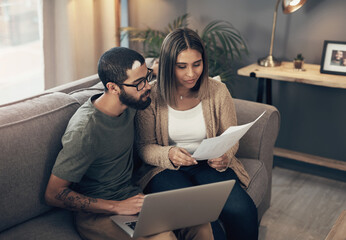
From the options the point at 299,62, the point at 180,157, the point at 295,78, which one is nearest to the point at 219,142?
the point at 180,157

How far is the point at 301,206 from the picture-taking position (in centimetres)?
238

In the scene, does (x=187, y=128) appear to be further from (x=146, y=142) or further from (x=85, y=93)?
(x=85, y=93)

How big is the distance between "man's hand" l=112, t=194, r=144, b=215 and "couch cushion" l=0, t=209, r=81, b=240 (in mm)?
176

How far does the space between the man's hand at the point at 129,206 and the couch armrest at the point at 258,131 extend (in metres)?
0.75

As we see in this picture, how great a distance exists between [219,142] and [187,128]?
309 millimetres

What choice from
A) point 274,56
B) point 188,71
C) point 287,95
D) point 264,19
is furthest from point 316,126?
point 188,71

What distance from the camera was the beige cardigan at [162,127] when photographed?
66.7 inches

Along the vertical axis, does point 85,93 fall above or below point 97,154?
above

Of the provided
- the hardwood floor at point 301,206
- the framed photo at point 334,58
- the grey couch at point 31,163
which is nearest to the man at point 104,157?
the grey couch at point 31,163

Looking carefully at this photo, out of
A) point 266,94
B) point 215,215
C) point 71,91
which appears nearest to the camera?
point 215,215

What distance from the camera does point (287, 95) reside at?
282 centimetres

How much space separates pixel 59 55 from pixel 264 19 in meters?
1.38

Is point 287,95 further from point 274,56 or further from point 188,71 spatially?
point 188,71

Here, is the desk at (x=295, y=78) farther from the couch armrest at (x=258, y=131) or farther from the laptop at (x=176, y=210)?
the laptop at (x=176, y=210)
